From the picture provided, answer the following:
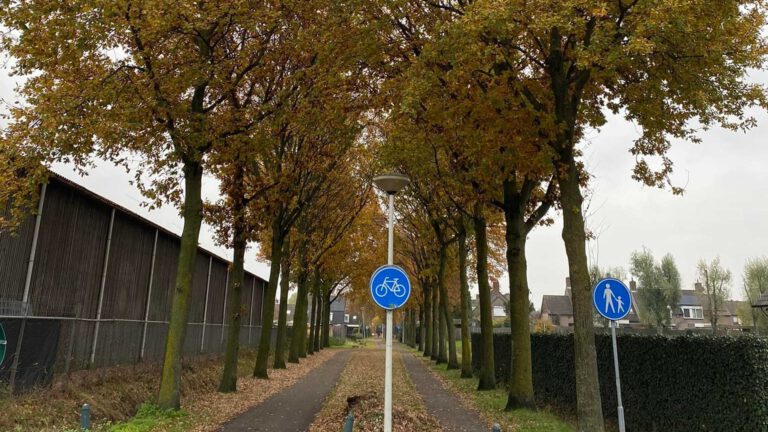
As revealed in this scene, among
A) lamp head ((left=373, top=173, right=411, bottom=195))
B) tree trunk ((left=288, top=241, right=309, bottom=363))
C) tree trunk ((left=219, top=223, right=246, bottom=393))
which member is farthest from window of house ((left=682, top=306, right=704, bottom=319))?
lamp head ((left=373, top=173, right=411, bottom=195))

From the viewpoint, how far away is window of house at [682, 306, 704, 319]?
231ft

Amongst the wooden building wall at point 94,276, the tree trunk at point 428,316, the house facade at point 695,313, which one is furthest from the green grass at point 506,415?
the house facade at point 695,313

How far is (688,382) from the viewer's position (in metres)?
8.86

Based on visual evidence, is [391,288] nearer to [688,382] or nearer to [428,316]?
[688,382]

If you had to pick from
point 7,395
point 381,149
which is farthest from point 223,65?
point 7,395

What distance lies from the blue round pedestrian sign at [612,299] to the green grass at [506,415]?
105 inches

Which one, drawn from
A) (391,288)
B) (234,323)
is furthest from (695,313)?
(391,288)

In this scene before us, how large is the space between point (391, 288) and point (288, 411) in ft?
19.9

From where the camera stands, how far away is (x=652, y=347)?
10047 millimetres

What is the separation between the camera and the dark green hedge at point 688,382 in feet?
24.5

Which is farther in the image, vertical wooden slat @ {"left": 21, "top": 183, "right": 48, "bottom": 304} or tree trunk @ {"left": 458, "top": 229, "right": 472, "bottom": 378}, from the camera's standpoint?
tree trunk @ {"left": 458, "top": 229, "right": 472, "bottom": 378}

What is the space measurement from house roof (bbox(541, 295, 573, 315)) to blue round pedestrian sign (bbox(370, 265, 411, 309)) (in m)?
79.6

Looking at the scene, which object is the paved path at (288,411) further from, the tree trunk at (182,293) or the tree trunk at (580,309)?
the tree trunk at (580,309)

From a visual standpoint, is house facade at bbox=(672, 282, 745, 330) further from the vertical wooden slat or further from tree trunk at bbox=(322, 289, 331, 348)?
the vertical wooden slat
